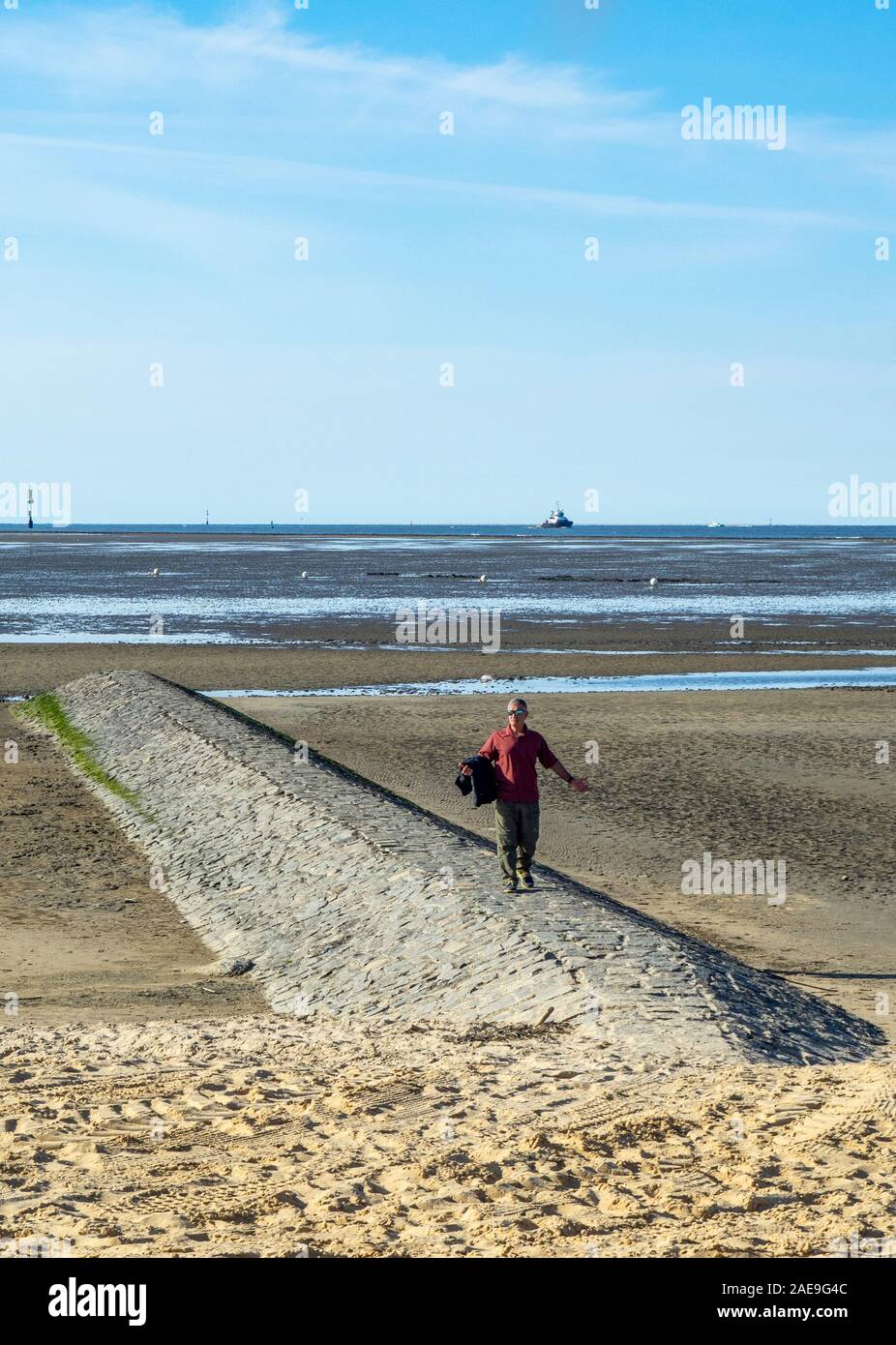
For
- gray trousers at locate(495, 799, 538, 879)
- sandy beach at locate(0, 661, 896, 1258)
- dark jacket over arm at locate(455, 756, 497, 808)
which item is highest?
dark jacket over arm at locate(455, 756, 497, 808)

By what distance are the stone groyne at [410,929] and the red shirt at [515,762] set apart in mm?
1227

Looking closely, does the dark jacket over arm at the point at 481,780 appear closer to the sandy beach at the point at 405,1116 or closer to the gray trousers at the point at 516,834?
the gray trousers at the point at 516,834

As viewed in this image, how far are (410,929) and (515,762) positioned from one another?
2.16m

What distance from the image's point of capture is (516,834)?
51.1 ft

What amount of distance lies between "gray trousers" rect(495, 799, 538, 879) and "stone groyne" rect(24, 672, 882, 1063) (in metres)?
0.34

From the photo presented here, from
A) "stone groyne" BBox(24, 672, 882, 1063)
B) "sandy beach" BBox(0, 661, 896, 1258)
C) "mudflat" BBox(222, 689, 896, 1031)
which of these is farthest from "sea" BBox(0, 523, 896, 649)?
"sandy beach" BBox(0, 661, 896, 1258)

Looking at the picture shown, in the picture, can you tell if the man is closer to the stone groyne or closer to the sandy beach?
the stone groyne

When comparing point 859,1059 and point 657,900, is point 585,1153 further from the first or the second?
point 657,900

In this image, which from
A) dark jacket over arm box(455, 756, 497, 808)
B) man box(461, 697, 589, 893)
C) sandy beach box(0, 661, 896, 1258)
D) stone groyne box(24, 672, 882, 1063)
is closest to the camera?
sandy beach box(0, 661, 896, 1258)

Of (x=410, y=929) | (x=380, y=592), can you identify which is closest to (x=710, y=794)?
(x=410, y=929)

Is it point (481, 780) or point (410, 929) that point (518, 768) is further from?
point (410, 929)

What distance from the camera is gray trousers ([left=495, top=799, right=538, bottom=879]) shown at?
49.8ft
